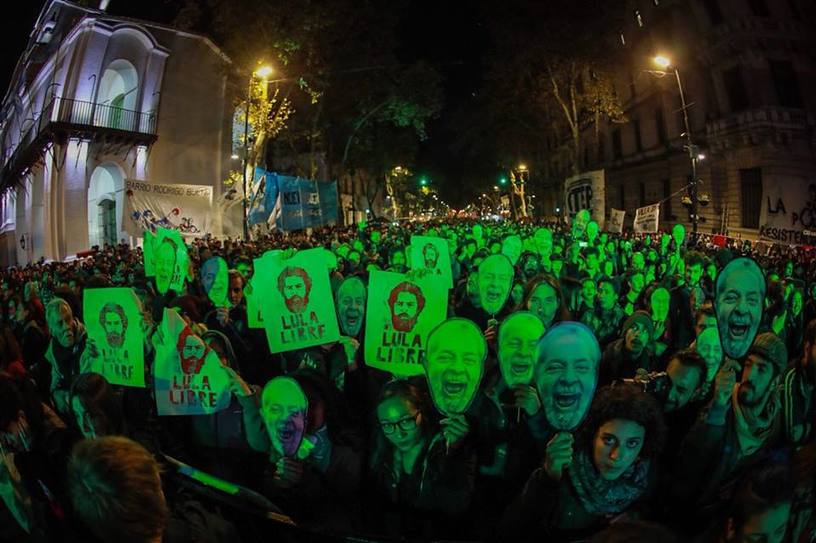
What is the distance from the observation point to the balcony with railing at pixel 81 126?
67.9 feet

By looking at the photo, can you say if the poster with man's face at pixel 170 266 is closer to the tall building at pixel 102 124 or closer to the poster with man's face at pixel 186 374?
the poster with man's face at pixel 186 374

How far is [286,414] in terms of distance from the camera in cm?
331

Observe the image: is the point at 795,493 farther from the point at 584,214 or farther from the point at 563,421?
the point at 584,214

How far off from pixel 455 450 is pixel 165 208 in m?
15.6

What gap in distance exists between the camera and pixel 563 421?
10.1 ft

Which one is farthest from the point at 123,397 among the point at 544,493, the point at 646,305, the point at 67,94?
the point at 67,94

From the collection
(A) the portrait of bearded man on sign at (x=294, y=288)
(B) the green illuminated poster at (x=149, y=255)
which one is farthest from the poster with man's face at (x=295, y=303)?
(B) the green illuminated poster at (x=149, y=255)

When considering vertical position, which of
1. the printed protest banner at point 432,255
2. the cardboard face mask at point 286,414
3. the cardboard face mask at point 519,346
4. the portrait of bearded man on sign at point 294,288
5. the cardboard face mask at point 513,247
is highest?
the cardboard face mask at point 513,247

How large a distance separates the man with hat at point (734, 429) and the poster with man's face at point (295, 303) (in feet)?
9.30

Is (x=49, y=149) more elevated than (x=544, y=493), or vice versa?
(x=49, y=149)

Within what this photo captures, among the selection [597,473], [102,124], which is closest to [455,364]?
[597,473]

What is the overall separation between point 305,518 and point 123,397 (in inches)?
89.5

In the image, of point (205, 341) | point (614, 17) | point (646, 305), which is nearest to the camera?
point (205, 341)

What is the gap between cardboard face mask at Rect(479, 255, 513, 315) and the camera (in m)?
6.00
